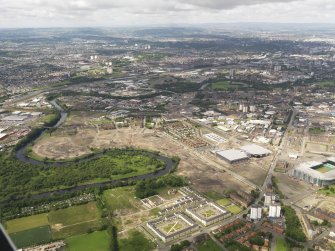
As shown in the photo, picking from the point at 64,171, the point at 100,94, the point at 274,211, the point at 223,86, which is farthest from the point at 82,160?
the point at 223,86

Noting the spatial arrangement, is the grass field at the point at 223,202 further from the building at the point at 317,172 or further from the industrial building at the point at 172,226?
the building at the point at 317,172

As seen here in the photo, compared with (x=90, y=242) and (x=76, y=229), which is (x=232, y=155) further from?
(x=90, y=242)

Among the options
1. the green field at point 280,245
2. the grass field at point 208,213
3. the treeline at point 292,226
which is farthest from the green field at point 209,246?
the treeline at point 292,226

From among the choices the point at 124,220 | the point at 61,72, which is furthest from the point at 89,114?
the point at 61,72

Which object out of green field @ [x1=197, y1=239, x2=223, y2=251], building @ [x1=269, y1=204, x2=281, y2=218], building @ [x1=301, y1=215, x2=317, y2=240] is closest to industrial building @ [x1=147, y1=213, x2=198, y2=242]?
green field @ [x1=197, y1=239, x2=223, y2=251]

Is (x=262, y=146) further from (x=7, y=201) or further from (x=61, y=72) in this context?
(x=61, y=72)

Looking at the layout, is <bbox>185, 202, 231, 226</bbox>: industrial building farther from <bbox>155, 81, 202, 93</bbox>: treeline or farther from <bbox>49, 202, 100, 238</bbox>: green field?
<bbox>155, 81, 202, 93</bbox>: treeline
